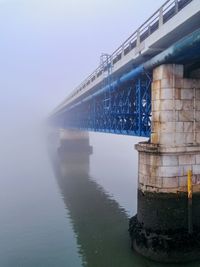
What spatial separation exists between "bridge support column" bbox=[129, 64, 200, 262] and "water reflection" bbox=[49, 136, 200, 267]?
3.96ft

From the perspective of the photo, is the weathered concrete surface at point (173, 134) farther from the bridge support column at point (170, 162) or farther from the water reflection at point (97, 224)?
the water reflection at point (97, 224)

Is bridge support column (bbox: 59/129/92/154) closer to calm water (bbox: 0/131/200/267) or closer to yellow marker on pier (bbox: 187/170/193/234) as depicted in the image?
calm water (bbox: 0/131/200/267)

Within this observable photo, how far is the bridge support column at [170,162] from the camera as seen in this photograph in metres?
16.4

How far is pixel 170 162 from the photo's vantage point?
16.5 m

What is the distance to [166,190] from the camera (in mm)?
16547

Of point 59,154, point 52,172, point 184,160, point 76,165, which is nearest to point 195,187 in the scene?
point 184,160

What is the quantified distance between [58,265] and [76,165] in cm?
3621

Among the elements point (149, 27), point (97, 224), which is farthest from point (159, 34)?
point (97, 224)

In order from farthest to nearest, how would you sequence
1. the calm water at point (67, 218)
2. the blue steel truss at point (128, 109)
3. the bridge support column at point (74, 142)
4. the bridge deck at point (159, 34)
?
1. the bridge support column at point (74, 142)
2. the blue steel truss at point (128, 109)
3. the calm water at point (67, 218)
4. the bridge deck at point (159, 34)

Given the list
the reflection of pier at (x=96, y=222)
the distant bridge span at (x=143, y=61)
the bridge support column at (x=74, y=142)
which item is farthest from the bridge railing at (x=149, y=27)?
the bridge support column at (x=74, y=142)

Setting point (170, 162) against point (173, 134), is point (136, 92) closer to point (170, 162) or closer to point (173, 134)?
point (173, 134)

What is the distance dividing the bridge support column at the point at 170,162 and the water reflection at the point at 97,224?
47.5 inches

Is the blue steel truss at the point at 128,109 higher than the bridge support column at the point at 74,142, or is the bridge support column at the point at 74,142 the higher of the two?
the blue steel truss at the point at 128,109

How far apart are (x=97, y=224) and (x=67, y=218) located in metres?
2.76
